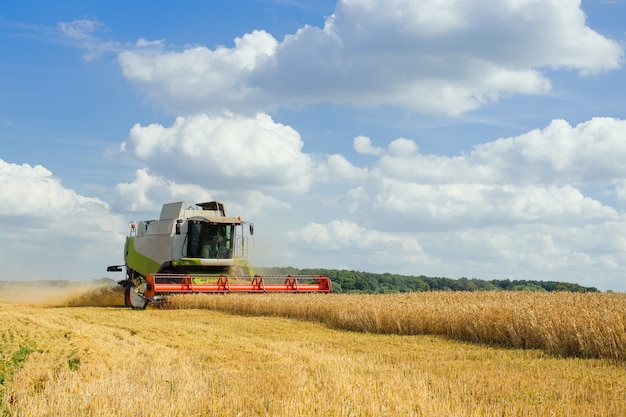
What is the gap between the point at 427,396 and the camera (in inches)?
264

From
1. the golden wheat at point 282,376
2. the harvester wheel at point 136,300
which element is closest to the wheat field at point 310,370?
the golden wheat at point 282,376

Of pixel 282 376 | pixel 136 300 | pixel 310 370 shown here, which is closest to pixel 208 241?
pixel 136 300

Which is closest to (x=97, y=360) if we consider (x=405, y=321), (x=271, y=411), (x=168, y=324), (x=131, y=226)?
(x=271, y=411)

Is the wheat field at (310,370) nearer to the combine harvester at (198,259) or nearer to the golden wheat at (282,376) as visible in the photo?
the golden wheat at (282,376)

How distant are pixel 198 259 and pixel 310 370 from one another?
14666 millimetres

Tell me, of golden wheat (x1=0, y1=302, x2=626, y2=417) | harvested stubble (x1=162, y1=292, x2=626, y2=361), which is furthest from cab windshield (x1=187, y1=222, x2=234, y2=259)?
golden wheat (x1=0, y1=302, x2=626, y2=417)

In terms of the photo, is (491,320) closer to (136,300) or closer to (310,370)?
(310,370)

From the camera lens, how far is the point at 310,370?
8211mm

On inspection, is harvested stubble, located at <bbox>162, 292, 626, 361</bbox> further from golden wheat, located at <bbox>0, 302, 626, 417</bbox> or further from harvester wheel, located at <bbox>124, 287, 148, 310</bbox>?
harvester wheel, located at <bbox>124, 287, 148, 310</bbox>

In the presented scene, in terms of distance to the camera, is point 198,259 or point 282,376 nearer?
point 282,376

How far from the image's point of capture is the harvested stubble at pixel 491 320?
1055cm

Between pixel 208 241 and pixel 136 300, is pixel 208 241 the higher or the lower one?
the higher one

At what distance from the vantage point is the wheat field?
19.9ft

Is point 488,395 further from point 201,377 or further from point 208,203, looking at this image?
point 208,203
